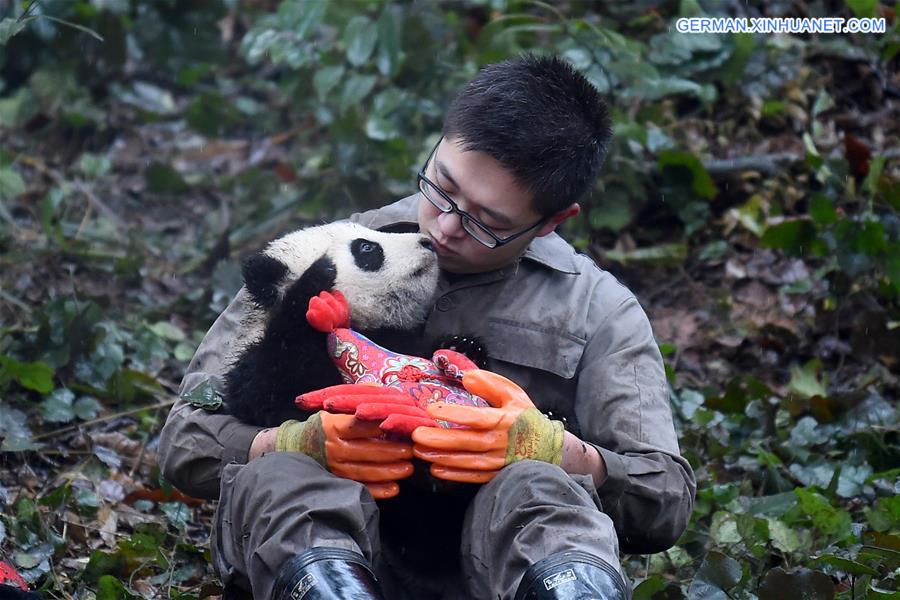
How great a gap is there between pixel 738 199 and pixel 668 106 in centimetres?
71

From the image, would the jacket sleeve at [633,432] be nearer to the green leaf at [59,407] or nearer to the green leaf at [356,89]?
the green leaf at [59,407]

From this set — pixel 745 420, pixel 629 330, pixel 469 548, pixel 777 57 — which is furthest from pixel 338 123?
pixel 469 548

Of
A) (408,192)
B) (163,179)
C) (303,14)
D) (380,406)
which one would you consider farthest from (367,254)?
(163,179)

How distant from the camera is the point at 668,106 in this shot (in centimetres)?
634

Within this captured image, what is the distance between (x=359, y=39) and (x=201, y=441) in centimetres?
347

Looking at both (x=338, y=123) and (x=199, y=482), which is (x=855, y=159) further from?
(x=199, y=482)

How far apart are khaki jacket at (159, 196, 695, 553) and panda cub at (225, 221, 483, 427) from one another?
12cm

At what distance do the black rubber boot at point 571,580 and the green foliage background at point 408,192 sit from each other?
78 centimetres

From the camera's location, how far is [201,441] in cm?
314

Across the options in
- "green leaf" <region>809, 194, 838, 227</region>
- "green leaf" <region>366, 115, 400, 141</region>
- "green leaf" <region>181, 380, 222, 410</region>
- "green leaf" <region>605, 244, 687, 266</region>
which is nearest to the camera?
"green leaf" <region>181, 380, 222, 410</region>

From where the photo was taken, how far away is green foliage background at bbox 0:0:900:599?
3.88 metres

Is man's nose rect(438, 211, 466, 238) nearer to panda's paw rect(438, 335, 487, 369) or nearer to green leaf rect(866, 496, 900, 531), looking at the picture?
panda's paw rect(438, 335, 487, 369)

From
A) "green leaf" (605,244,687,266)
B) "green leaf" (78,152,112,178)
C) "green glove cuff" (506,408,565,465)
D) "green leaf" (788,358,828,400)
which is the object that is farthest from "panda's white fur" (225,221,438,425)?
"green leaf" (78,152,112,178)

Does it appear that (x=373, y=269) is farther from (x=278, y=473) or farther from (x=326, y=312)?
(x=278, y=473)
